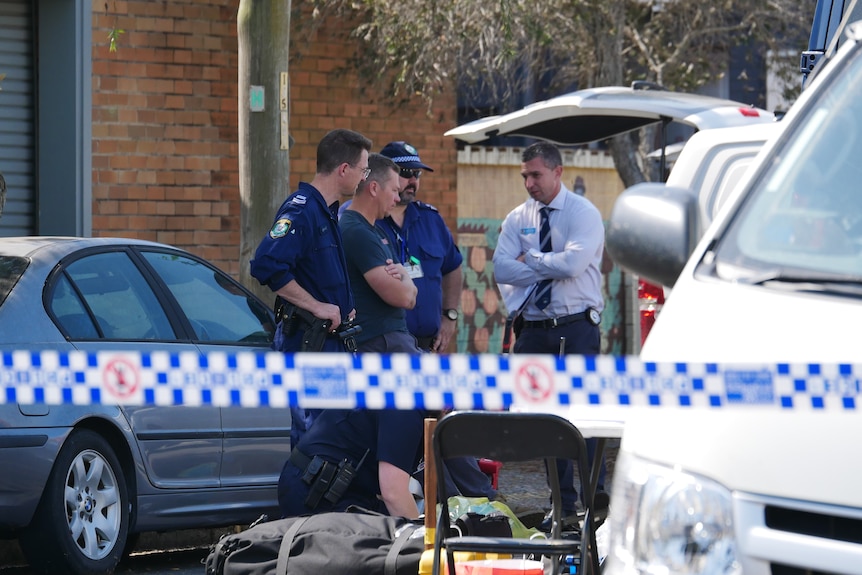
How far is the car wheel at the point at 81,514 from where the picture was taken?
6703 mm

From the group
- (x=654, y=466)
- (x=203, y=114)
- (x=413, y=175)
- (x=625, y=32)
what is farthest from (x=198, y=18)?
(x=654, y=466)

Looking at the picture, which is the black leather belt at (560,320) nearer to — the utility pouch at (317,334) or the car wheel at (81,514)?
the utility pouch at (317,334)

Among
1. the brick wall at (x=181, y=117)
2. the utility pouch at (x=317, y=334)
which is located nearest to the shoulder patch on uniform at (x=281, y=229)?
the utility pouch at (x=317, y=334)

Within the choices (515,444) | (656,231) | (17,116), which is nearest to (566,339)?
(515,444)

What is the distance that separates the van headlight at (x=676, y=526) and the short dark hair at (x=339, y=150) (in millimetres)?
4446

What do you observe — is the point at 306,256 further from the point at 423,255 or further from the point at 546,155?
the point at 546,155

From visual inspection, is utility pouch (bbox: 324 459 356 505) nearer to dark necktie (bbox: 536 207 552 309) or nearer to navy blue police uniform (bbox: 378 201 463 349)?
navy blue police uniform (bbox: 378 201 463 349)

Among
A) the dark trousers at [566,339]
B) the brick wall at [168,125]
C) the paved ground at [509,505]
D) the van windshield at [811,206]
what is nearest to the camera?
the van windshield at [811,206]

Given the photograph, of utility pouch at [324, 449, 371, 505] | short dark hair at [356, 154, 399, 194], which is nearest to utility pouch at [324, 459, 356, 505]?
utility pouch at [324, 449, 371, 505]

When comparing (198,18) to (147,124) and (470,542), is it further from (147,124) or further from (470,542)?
(470,542)

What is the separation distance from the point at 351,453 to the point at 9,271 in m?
1.79

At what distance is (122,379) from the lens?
4.48 meters

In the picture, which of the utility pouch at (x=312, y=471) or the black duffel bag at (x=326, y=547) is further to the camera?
the utility pouch at (x=312, y=471)

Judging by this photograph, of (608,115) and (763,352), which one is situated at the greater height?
(608,115)
